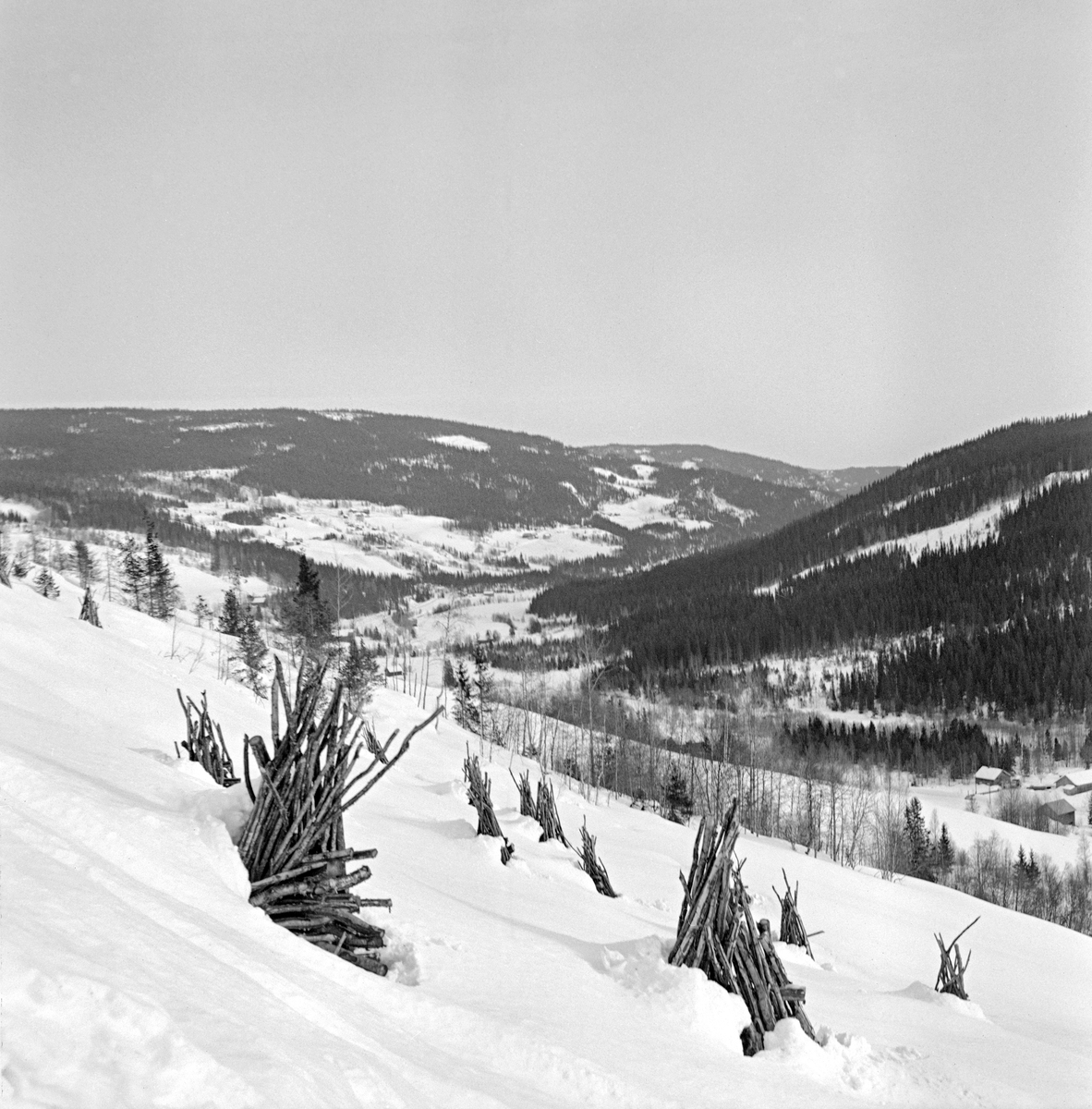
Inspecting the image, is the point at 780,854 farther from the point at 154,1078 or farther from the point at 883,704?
the point at 883,704

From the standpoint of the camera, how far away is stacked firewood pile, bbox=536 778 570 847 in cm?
1494

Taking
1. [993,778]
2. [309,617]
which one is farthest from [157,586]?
[993,778]

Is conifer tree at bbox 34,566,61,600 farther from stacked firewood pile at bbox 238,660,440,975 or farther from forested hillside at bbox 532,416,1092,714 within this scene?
forested hillside at bbox 532,416,1092,714

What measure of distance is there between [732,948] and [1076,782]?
83.7m

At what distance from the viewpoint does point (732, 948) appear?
6461 millimetres

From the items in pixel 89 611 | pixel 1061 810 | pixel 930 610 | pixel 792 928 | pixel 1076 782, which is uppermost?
pixel 89 611

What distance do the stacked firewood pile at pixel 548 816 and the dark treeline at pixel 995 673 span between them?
103 m

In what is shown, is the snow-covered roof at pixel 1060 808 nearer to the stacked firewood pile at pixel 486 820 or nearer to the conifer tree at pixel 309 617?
the conifer tree at pixel 309 617

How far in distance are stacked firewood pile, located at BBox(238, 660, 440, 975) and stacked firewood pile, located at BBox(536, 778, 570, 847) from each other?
9428 mm

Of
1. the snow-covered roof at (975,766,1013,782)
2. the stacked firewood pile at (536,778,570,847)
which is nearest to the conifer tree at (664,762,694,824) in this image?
the stacked firewood pile at (536,778,570,847)

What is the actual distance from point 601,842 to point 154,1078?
17.2 m

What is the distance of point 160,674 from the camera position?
57.7ft

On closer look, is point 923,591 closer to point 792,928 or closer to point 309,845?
point 792,928

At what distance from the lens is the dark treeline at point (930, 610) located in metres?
109
